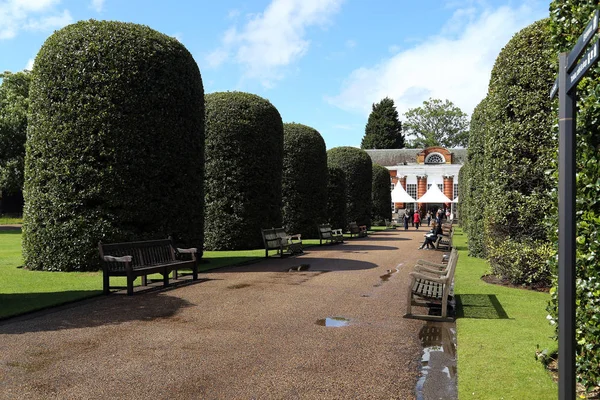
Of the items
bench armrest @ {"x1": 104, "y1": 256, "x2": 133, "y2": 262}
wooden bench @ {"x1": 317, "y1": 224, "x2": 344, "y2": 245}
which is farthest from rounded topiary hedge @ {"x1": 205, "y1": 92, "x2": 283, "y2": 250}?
bench armrest @ {"x1": 104, "y1": 256, "x2": 133, "y2": 262}

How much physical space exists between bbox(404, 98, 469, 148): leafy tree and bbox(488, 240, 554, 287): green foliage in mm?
69951

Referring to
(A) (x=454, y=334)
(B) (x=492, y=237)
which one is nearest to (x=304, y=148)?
(B) (x=492, y=237)

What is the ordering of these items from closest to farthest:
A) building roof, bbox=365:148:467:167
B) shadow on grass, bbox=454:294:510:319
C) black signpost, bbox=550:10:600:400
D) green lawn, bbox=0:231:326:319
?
black signpost, bbox=550:10:600:400 < shadow on grass, bbox=454:294:510:319 < green lawn, bbox=0:231:326:319 < building roof, bbox=365:148:467:167

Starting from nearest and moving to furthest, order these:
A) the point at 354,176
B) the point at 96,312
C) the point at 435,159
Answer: the point at 96,312 → the point at 354,176 → the point at 435,159

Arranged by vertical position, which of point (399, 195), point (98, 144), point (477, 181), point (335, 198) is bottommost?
point (335, 198)

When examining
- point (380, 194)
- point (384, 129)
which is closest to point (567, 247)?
point (380, 194)

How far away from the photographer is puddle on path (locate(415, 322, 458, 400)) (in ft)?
14.8

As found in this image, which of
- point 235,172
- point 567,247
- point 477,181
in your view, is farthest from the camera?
point 235,172

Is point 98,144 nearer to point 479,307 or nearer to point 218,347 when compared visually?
point 218,347

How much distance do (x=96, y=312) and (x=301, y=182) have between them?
54.8ft

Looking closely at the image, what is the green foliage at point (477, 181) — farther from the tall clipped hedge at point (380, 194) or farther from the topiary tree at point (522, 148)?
the tall clipped hedge at point (380, 194)

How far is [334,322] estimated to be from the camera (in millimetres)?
7074

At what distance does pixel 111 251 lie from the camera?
9.54 m

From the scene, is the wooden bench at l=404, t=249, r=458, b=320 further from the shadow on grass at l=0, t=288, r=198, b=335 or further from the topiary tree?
the shadow on grass at l=0, t=288, r=198, b=335
